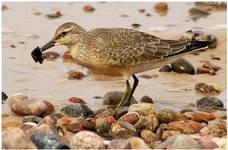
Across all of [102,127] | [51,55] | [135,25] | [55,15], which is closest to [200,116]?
[102,127]

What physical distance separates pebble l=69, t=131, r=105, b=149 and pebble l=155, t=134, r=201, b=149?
0.63 m

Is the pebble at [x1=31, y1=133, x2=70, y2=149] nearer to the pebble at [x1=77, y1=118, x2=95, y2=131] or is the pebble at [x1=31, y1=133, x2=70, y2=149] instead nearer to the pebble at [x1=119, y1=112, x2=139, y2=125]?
the pebble at [x1=77, y1=118, x2=95, y2=131]

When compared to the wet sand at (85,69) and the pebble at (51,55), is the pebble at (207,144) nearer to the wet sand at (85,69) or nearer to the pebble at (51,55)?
the wet sand at (85,69)

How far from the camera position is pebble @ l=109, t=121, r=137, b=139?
8.50 m

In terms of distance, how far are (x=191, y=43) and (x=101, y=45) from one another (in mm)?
1263

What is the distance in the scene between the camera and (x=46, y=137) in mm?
7781

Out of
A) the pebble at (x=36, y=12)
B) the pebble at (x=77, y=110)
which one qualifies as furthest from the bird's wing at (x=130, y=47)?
the pebble at (x=36, y=12)

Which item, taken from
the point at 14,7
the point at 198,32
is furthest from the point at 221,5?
the point at 14,7

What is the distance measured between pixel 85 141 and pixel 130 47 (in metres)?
2.38

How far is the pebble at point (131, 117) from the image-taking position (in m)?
8.92

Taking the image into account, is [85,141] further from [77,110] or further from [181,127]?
[77,110]

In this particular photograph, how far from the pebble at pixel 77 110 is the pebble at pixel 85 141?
1.48 m

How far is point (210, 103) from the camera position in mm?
9898

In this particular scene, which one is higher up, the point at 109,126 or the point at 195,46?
the point at 195,46
